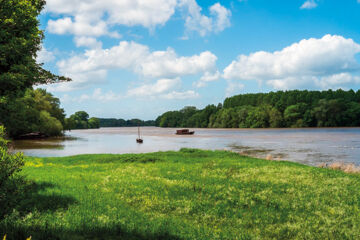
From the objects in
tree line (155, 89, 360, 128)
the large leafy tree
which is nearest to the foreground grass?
the large leafy tree

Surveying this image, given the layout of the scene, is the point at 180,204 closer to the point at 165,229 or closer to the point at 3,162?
the point at 165,229

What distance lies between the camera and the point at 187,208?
1023 centimetres

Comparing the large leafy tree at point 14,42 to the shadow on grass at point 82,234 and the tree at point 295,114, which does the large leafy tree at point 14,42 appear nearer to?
the shadow on grass at point 82,234

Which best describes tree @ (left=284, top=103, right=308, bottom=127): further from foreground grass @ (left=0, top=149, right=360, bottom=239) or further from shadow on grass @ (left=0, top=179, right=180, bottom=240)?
shadow on grass @ (left=0, top=179, right=180, bottom=240)

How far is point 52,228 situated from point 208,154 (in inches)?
929

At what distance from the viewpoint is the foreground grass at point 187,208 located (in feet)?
25.7

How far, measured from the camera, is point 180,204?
420 inches

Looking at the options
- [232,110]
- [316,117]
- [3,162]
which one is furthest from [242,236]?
[232,110]

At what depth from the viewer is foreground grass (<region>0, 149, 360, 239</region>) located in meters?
7.84

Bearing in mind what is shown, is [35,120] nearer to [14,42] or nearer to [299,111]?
[14,42]

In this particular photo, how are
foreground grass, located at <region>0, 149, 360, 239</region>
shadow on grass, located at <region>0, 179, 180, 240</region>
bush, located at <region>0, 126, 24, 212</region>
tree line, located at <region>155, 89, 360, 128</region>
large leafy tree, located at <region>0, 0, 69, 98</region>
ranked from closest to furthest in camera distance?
1. bush, located at <region>0, 126, 24, 212</region>
2. shadow on grass, located at <region>0, 179, 180, 240</region>
3. foreground grass, located at <region>0, 149, 360, 239</region>
4. large leafy tree, located at <region>0, 0, 69, 98</region>
5. tree line, located at <region>155, 89, 360, 128</region>

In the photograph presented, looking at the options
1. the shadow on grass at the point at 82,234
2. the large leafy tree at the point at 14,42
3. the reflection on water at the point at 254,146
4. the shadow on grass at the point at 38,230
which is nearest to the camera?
the shadow on grass at the point at 38,230

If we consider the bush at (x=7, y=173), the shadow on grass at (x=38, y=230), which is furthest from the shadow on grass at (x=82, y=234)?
the bush at (x=7, y=173)

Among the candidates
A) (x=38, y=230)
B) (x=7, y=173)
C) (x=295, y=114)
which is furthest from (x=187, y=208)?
(x=295, y=114)
